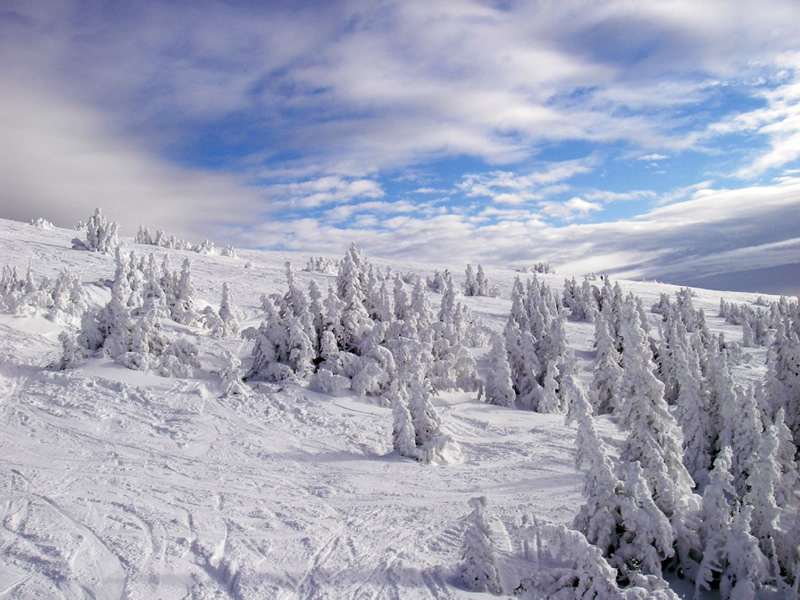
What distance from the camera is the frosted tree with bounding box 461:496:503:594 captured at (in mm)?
8883

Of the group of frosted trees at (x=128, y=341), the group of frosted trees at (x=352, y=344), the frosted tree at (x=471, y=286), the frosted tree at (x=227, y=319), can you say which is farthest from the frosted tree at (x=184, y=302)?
the frosted tree at (x=471, y=286)

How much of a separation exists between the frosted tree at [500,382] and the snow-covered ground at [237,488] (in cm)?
206

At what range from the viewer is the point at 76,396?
→ 17.1 m

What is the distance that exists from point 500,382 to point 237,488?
15.7 meters

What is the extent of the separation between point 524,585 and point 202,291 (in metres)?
42.5

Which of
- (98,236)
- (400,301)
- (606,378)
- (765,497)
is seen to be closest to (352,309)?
(400,301)

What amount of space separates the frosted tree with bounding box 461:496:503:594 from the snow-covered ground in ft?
1.04

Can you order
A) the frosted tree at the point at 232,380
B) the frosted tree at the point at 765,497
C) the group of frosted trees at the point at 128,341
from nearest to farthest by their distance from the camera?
1. the frosted tree at the point at 765,497
2. the frosted tree at the point at 232,380
3. the group of frosted trees at the point at 128,341

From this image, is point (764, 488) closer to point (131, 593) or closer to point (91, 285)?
point (131, 593)

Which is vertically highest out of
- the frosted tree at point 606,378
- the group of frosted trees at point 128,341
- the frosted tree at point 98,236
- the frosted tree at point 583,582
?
the frosted tree at point 98,236

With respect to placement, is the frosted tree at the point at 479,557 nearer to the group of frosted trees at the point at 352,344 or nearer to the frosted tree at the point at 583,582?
the frosted tree at the point at 583,582

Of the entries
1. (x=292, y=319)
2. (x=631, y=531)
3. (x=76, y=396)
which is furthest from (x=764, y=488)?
(x=76, y=396)

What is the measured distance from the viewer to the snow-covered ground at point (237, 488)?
29.6 ft

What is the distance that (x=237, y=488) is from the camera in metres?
12.6
